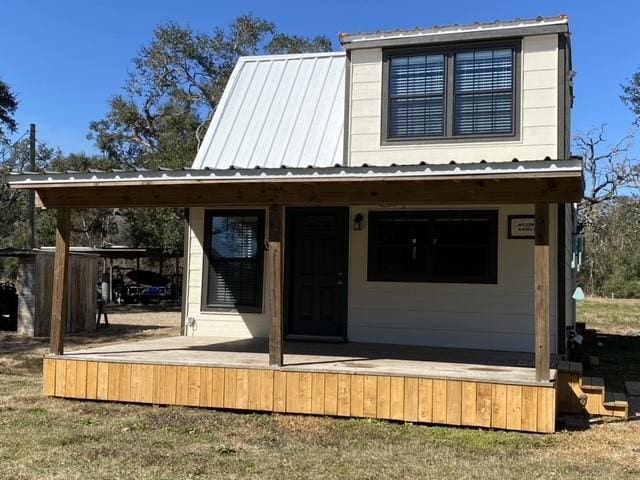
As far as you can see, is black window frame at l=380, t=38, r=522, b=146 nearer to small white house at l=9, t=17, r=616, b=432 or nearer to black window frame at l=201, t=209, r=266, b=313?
small white house at l=9, t=17, r=616, b=432

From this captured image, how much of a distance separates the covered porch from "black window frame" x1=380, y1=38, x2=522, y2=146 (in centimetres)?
226

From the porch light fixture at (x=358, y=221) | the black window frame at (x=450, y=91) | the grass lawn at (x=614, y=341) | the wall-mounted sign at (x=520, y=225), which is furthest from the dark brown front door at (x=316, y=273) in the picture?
the grass lawn at (x=614, y=341)

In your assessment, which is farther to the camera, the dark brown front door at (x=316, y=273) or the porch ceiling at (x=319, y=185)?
the dark brown front door at (x=316, y=273)

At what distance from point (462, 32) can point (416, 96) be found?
95cm

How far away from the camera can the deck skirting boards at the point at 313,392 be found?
586 cm

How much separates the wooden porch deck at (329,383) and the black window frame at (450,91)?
265cm

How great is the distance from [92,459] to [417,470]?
7.83 ft

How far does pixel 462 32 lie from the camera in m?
8.25

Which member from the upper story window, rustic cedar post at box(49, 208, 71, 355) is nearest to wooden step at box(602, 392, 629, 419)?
the upper story window

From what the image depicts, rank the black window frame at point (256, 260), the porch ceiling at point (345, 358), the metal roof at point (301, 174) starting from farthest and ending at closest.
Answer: the black window frame at point (256, 260)
the porch ceiling at point (345, 358)
the metal roof at point (301, 174)

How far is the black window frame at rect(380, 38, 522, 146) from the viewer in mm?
8148

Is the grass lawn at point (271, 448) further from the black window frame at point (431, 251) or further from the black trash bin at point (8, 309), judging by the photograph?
the black trash bin at point (8, 309)

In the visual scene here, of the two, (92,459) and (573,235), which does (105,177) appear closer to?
(92,459)

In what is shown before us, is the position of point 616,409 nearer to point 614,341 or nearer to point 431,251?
point 431,251
